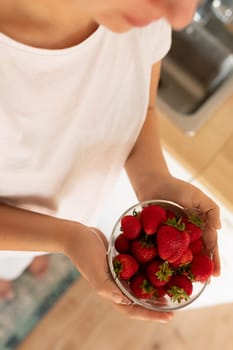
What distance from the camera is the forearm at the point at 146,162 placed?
815 mm

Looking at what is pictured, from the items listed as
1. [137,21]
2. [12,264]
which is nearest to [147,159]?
[137,21]

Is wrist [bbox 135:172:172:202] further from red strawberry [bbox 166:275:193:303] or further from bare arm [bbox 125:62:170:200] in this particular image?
red strawberry [bbox 166:275:193:303]

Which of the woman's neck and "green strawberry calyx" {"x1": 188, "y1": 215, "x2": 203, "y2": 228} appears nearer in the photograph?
the woman's neck

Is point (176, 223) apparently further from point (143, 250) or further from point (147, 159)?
point (147, 159)

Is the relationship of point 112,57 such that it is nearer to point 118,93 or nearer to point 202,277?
point 118,93

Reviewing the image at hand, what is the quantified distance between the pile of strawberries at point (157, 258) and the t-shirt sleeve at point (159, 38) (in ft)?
0.76

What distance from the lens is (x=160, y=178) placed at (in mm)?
803

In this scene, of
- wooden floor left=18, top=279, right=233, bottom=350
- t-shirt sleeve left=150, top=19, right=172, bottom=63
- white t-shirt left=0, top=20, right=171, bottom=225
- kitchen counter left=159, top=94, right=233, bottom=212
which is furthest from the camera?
wooden floor left=18, top=279, right=233, bottom=350

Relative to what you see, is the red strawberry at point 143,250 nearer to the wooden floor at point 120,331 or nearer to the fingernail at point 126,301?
the fingernail at point 126,301

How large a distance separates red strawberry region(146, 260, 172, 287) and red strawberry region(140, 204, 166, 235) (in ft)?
0.14

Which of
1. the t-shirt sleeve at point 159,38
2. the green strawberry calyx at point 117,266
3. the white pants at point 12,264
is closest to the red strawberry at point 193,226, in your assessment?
the green strawberry calyx at point 117,266

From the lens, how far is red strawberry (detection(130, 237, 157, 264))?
2.17ft

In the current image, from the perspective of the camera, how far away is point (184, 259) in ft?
2.18

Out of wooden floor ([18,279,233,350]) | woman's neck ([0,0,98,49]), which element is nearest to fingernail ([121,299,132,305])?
woman's neck ([0,0,98,49])
